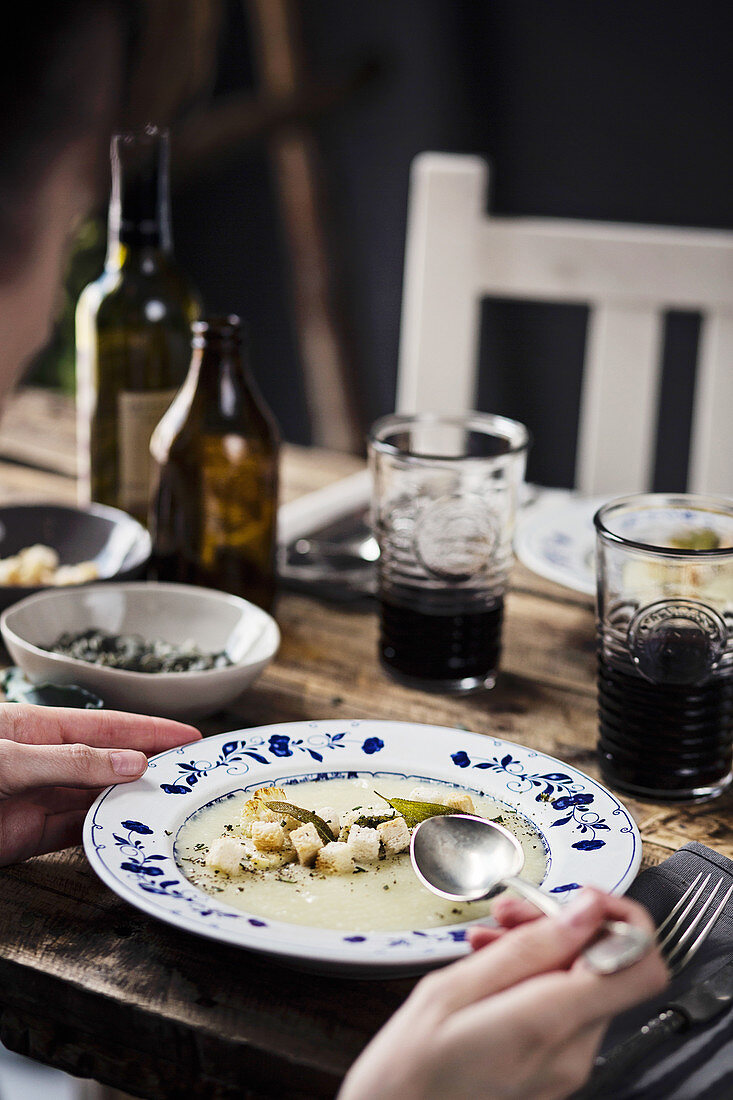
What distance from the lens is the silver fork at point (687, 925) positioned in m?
0.72

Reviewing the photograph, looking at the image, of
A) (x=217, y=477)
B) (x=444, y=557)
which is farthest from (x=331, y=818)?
(x=217, y=477)

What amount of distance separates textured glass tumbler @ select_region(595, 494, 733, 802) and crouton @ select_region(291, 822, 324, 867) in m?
0.30

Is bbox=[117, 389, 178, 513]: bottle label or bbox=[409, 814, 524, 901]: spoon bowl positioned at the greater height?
bbox=[117, 389, 178, 513]: bottle label

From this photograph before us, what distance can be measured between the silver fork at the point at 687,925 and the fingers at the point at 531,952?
124 millimetres

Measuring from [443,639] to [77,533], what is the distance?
0.49 meters

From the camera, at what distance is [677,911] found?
764mm

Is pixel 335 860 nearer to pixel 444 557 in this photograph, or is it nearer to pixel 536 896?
pixel 536 896

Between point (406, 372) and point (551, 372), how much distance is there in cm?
121

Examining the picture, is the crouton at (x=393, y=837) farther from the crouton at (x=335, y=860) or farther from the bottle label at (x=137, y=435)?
the bottle label at (x=137, y=435)

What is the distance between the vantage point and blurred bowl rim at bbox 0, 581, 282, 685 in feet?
3.27

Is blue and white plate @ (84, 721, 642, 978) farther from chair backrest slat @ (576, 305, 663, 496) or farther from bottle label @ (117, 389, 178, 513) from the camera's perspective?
chair backrest slat @ (576, 305, 663, 496)

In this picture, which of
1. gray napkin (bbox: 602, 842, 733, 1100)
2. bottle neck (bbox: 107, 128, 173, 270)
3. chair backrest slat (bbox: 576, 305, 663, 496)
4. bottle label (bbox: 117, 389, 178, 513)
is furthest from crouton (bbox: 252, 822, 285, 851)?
chair backrest slat (bbox: 576, 305, 663, 496)

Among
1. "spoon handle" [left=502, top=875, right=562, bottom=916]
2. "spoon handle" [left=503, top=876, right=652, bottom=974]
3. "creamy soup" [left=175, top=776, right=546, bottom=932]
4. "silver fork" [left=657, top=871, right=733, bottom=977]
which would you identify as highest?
"spoon handle" [left=503, top=876, right=652, bottom=974]

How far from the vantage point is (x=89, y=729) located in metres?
0.88
